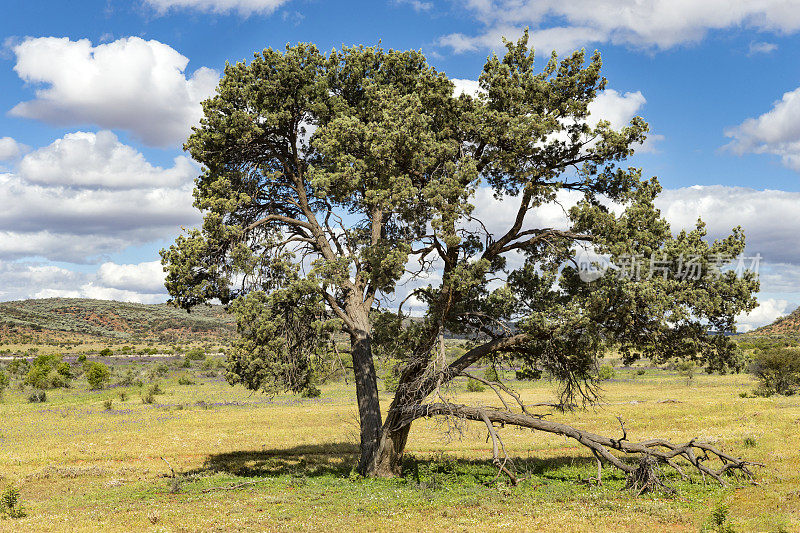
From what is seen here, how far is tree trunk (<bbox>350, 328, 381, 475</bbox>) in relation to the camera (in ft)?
61.6

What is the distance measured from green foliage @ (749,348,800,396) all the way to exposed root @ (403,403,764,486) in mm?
30483

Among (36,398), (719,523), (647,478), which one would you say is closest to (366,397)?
(647,478)

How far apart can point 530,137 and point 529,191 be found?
5.31 feet

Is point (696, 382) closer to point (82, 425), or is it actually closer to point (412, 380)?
point (412, 380)

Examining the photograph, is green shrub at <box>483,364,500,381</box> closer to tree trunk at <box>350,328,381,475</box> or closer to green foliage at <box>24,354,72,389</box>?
tree trunk at <box>350,328,381,475</box>

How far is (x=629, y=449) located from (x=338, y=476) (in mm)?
9535

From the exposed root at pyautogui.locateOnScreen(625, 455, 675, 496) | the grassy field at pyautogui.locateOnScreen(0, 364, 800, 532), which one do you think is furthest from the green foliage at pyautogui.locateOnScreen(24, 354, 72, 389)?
the exposed root at pyautogui.locateOnScreen(625, 455, 675, 496)

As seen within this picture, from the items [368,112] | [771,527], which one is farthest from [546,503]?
[368,112]

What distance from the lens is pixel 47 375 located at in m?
57.2

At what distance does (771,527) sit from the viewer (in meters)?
11.5

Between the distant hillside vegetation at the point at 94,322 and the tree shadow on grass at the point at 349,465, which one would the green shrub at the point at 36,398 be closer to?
the tree shadow on grass at the point at 349,465

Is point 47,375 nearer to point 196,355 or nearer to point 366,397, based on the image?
point 196,355

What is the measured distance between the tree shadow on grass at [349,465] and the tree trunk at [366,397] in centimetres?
144


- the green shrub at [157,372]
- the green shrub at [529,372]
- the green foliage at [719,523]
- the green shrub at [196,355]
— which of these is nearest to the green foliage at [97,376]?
the green shrub at [157,372]
